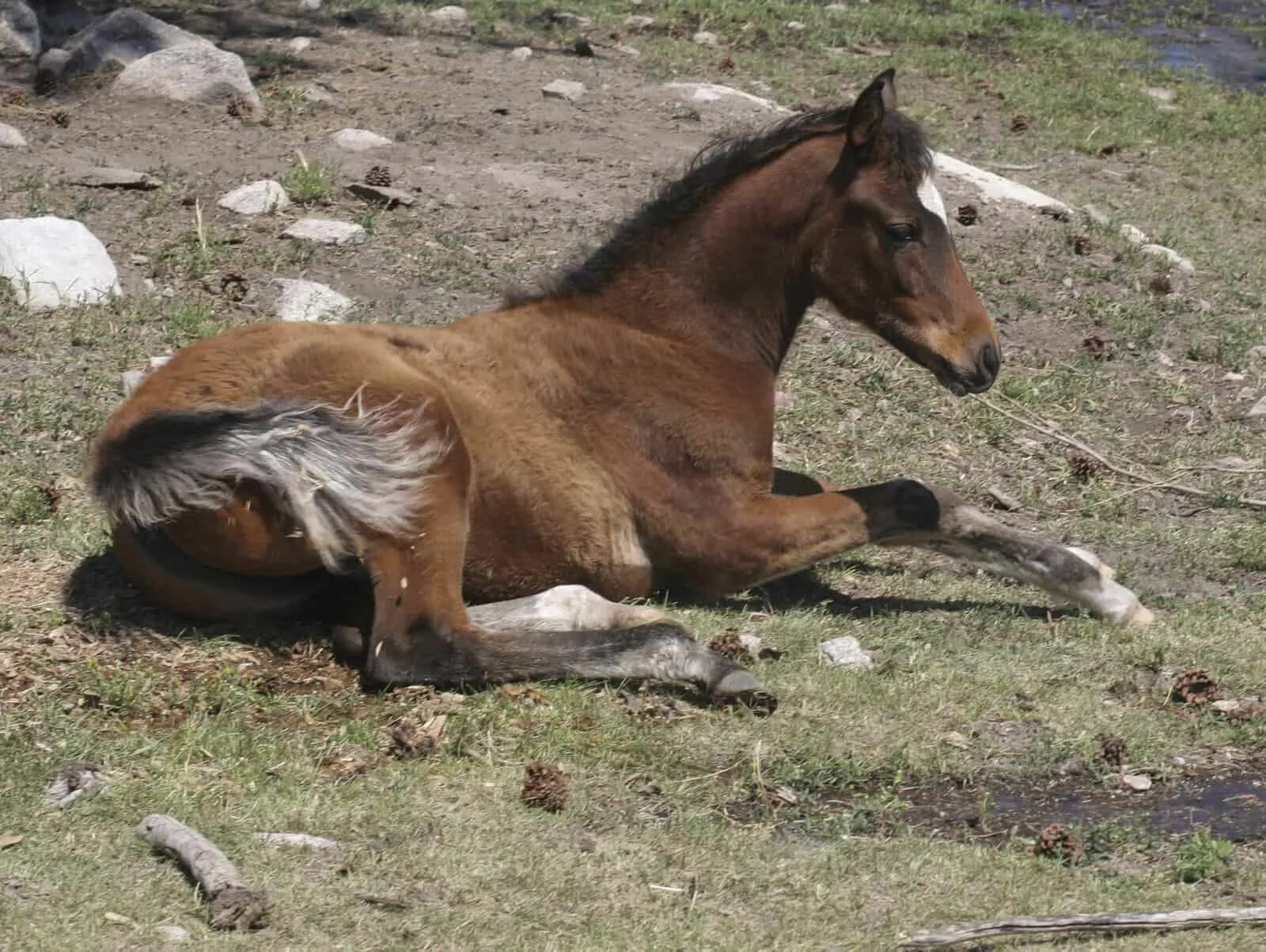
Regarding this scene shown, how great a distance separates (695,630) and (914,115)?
299 inches

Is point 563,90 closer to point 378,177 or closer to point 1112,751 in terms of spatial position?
point 378,177

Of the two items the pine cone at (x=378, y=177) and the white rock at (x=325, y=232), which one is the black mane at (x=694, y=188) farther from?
the pine cone at (x=378, y=177)

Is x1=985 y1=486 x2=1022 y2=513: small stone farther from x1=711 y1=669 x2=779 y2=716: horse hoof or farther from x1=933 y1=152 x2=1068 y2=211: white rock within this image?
x1=933 y1=152 x2=1068 y2=211: white rock

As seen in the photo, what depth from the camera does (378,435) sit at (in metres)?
5.10

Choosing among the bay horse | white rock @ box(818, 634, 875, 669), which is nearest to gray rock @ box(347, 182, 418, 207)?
the bay horse

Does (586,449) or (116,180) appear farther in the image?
(116,180)

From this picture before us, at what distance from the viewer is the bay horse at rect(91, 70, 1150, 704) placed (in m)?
5.03

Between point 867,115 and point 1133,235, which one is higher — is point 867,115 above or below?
above

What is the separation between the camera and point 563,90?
10844mm

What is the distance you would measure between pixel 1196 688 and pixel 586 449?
203cm

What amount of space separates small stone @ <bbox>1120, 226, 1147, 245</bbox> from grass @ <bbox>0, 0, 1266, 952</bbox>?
319 mm

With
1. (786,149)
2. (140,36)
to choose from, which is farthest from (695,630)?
(140,36)

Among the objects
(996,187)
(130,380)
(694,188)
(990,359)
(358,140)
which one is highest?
(694,188)

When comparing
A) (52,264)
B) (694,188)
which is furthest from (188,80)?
(694,188)
